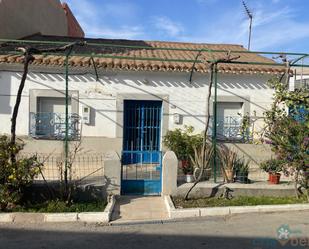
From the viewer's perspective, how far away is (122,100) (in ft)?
37.9

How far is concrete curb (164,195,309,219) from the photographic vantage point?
6.86 meters

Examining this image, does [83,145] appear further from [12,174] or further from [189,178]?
[12,174]

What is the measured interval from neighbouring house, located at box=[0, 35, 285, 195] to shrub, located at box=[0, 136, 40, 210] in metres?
4.50

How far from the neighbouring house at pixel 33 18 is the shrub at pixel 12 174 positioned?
716cm

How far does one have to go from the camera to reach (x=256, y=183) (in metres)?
8.41

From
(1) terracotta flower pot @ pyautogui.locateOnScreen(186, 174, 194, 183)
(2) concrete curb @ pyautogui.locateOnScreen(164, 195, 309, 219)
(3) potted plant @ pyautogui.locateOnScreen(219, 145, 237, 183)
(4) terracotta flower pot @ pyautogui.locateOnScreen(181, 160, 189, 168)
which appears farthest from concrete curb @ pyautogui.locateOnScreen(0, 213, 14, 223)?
(3) potted plant @ pyautogui.locateOnScreen(219, 145, 237, 183)

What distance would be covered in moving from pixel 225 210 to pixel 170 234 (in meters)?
1.54

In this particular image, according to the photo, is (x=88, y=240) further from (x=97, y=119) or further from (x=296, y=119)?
(x=97, y=119)

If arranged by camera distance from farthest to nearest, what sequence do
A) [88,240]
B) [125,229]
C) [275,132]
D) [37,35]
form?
[37,35], [275,132], [125,229], [88,240]

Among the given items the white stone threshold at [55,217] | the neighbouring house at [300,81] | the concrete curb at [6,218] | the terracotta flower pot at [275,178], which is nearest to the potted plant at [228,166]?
the terracotta flower pot at [275,178]

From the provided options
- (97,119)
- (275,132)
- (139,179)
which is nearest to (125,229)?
(139,179)

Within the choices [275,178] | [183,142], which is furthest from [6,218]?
[275,178]

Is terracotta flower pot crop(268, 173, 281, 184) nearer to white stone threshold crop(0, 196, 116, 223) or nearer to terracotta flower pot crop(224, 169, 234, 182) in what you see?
terracotta flower pot crop(224, 169, 234, 182)

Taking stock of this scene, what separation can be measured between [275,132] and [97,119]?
559 cm
